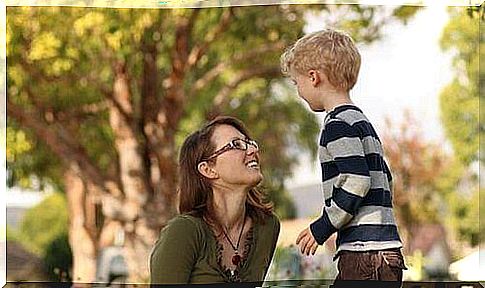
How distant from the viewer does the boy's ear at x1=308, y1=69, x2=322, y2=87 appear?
224 cm

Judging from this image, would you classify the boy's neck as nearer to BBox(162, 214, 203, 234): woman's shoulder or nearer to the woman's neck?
the woman's neck

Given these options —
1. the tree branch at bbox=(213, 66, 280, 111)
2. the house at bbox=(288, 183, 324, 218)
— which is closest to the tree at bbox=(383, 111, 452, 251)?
the house at bbox=(288, 183, 324, 218)

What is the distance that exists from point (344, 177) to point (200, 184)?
0.35 metres

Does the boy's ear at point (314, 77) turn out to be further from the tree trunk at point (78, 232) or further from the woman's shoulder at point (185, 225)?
the tree trunk at point (78, 232)

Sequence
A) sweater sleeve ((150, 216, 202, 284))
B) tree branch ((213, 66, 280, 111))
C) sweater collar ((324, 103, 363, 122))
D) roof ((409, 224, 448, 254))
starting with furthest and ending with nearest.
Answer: tree branch ((213, 66, 280, 111)) → roof ((409, 224, 448, 254)) → sweater collar ((324, 103, 363, 122)) → sweater sleeve ((150, 216, 202, 284))

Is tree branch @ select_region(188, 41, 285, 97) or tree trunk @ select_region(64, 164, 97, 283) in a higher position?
tree branch @ select_region(188, 41, 285, 97)

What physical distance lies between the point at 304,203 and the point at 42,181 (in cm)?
222

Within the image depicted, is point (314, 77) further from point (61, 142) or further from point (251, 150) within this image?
point (61, 142)

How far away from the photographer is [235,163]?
86.8 inches

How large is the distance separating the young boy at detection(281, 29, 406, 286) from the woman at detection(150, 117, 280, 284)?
4.6 inches

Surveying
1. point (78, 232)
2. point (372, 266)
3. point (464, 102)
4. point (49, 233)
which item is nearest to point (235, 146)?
point (372, 266)

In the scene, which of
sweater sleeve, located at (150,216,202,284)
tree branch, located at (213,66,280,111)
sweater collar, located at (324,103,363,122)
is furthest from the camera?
tree branch, located at (213,66,280,111)

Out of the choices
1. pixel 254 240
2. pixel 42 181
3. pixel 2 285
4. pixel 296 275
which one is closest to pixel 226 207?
pixel 254 240

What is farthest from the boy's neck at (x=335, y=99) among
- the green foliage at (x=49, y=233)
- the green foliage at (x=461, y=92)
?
the green foliage at (x=49, y=233)
